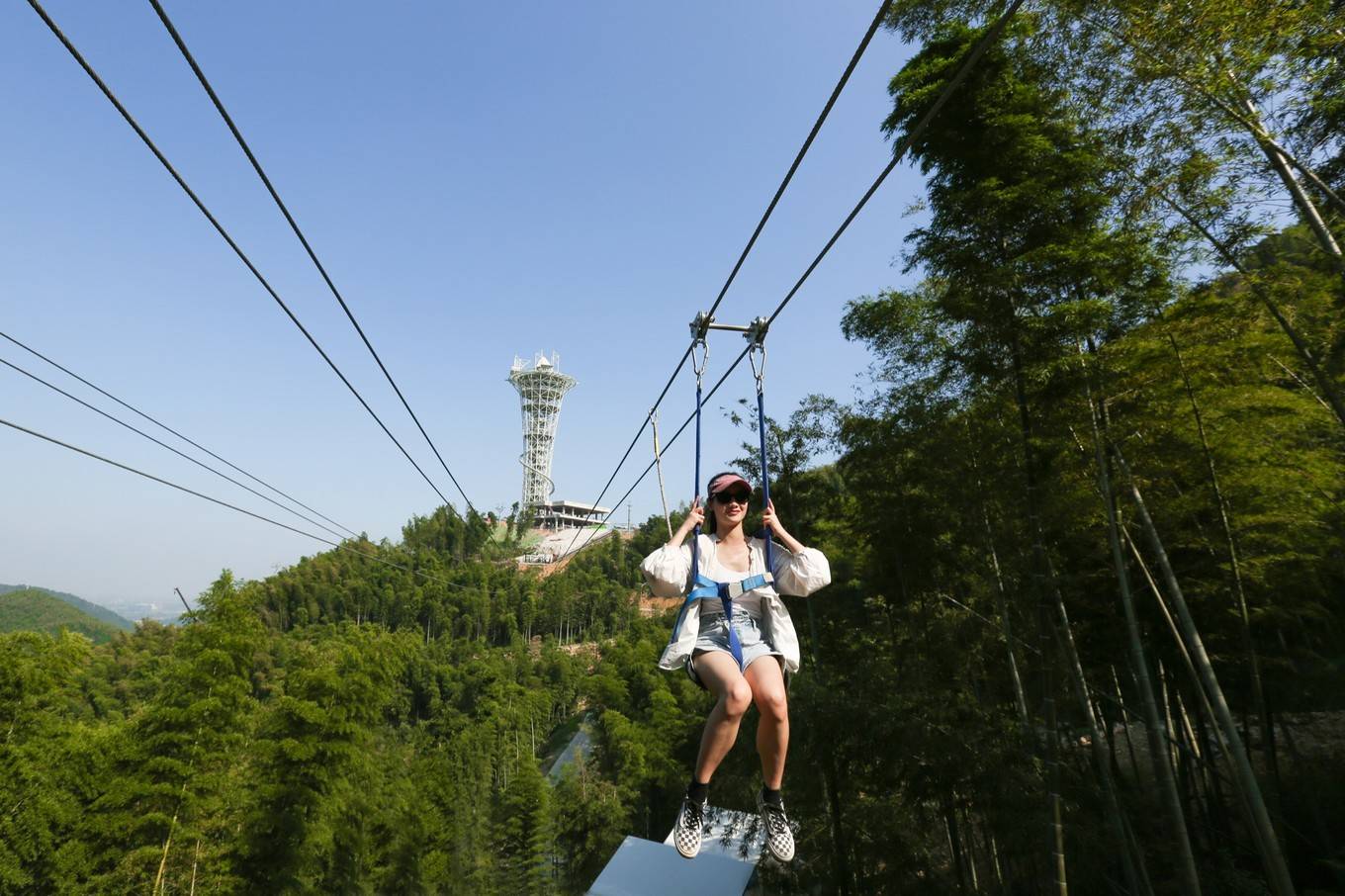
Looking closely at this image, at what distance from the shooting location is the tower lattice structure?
257 ft

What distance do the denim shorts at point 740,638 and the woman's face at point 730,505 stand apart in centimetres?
41

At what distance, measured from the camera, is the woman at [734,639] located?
2396 millimetres

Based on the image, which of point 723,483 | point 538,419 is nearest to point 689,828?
point 723,483

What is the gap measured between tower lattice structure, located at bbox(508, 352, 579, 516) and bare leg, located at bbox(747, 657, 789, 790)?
254ft

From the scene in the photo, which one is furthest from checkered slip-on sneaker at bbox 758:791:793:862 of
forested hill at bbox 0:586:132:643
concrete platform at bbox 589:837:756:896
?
forested hill at bbox 0:586:132:643

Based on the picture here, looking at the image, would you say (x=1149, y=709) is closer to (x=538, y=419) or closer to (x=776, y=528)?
(x=776, y=528)

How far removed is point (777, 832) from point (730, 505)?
130 centimetres

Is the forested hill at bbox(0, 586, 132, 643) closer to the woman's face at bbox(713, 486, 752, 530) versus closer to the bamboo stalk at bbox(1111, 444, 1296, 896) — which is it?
the woman's face at bbox(713, 486, 752, 530)

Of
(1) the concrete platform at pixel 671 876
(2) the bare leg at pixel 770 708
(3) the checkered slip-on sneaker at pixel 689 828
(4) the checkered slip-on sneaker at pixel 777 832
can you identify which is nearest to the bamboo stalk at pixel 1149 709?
(4) the checkered slip-on sneaker at pixel 777 832

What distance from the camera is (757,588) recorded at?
2602mm

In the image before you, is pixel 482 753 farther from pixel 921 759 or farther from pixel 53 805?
pixel 921 759

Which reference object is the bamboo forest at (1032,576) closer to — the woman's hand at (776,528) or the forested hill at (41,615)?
the woman's hand at (776,528)

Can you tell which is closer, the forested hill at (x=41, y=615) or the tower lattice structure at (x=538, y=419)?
the tower lattice structure at (x=538, y=419)

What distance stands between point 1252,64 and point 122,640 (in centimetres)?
8130
